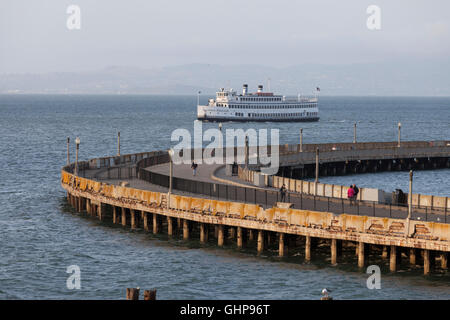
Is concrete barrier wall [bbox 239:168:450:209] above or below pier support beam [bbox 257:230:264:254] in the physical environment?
above

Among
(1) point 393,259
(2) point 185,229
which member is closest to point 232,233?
(2) point 185,229

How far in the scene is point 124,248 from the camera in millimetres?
48281

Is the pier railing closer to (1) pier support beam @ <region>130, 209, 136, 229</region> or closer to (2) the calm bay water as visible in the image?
(2) the calm bay water

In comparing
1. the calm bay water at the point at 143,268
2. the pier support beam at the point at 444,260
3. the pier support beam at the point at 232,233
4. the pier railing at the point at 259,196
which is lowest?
the calm bay water at the point at 143,268

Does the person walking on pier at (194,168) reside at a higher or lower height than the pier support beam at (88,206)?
higher

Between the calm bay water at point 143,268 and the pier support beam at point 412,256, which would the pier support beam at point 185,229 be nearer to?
the calm bay water at point 143,268

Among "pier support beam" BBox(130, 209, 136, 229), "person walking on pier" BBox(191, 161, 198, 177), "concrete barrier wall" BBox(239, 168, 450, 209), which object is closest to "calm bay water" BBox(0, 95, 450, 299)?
"pier support beam" BBox(130, 209, 136, 229)

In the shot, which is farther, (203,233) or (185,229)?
(185,229)

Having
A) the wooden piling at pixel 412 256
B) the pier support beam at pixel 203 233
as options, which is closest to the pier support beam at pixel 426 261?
the wooden piling at pixel 412 256

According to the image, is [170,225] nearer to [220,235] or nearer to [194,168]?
[220,235]

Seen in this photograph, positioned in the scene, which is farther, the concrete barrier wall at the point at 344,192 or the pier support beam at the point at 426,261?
the concrete barrier wall at the point at 344,192

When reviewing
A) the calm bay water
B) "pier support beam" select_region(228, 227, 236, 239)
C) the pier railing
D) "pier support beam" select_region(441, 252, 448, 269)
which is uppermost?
the pier railing
